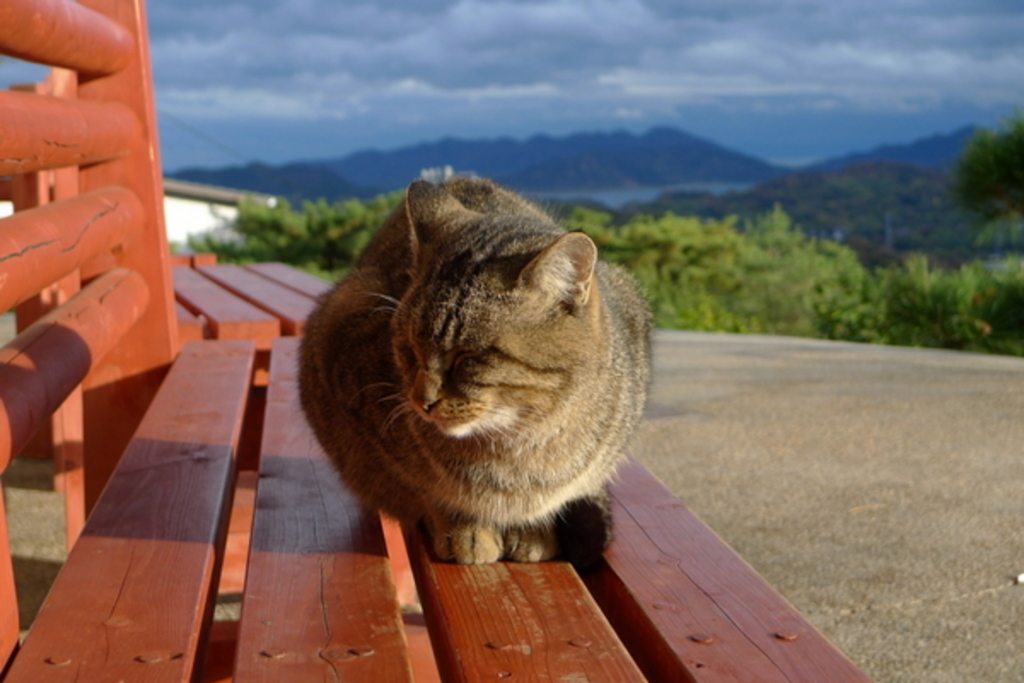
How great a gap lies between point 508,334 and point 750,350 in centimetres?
460

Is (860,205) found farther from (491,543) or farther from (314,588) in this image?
(314,588)

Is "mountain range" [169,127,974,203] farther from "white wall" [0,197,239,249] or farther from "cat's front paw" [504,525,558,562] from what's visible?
"cat's front paw" [504,525,558,562]

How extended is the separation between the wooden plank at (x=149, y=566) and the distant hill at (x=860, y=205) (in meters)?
10.8

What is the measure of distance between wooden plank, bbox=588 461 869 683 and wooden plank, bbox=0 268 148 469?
3.13 feet

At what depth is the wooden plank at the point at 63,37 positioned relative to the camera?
5.80ft

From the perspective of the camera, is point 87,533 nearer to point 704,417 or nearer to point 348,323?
point 348,323

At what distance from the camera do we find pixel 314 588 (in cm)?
155

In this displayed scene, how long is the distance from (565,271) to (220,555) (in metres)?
0.77

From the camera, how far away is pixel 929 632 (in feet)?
7.72

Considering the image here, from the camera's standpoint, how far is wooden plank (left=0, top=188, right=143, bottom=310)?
1595 millimetres

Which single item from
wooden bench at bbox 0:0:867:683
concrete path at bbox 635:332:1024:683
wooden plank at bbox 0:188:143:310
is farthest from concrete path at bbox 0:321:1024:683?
wooden plank at bbox 0:188:143:310

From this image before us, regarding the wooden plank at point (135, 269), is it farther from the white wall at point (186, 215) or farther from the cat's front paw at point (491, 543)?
the white wall at point (186, 215)

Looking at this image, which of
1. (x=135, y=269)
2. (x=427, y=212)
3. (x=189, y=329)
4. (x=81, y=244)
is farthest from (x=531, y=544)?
(x=189, y=329)

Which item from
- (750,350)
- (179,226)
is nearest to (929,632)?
(750,350)
